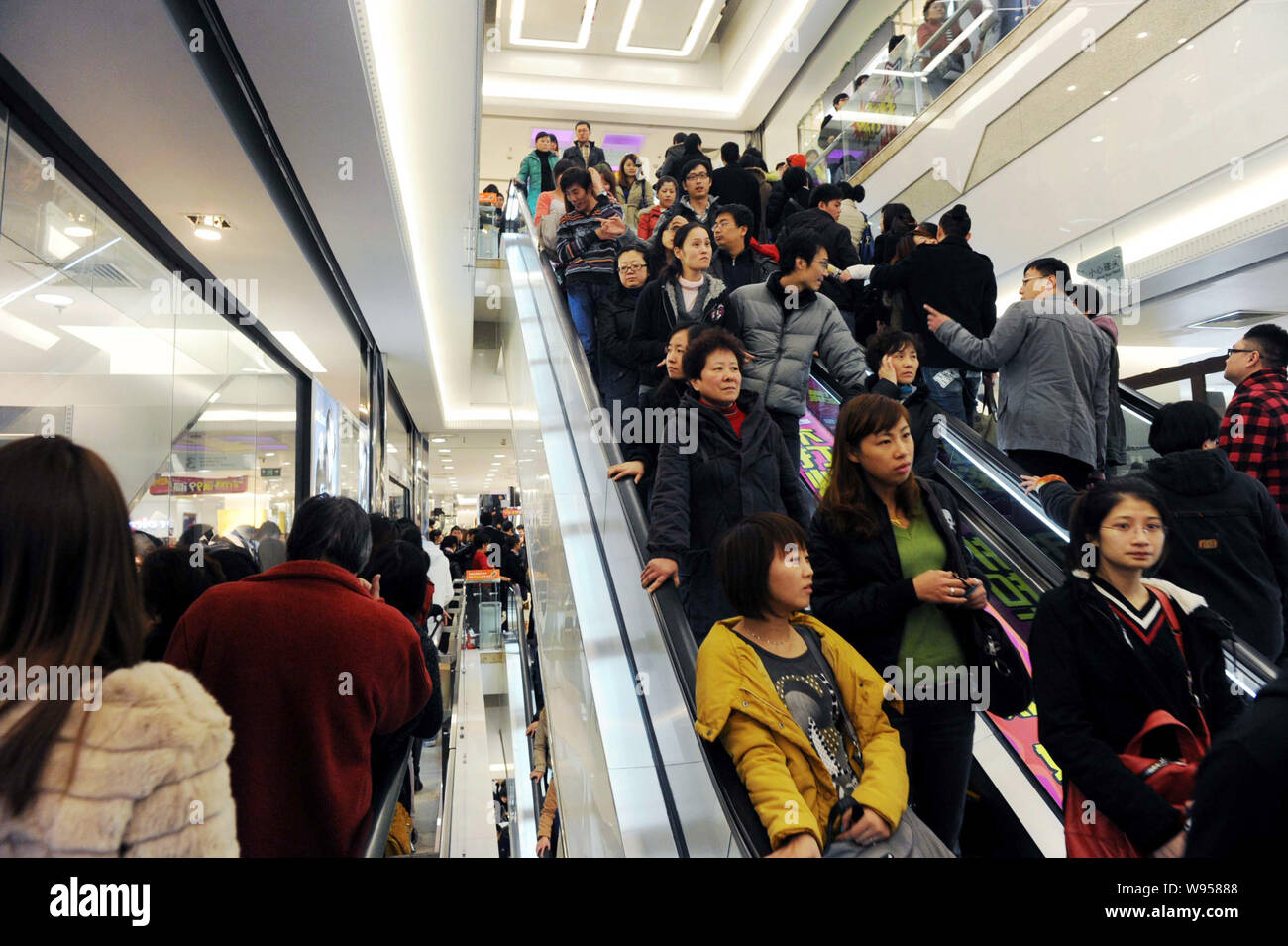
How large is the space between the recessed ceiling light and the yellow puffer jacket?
383cm

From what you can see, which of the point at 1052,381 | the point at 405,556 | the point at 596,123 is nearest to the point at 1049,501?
the point at 1052,381

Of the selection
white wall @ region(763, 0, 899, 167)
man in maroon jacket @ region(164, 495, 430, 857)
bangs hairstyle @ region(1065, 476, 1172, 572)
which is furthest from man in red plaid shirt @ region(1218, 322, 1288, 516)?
white wall @ region(763, 0, 899, 167)

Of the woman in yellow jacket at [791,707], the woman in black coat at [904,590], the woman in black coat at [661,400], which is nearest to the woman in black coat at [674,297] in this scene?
the woman in black coat at [661,400]

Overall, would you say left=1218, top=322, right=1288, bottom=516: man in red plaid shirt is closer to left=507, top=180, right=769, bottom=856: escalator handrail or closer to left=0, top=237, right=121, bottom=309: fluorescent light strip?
left=507, top=180, right=769, bottom=856: escalator handrail

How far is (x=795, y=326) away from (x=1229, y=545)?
84.3 inches

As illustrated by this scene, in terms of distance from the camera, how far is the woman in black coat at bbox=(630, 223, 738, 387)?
4.54m

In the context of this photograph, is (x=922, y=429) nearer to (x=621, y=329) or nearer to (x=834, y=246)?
(x=621, y=329)

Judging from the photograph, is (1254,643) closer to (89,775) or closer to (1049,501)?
(1049,501)

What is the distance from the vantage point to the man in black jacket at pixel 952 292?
217 inches

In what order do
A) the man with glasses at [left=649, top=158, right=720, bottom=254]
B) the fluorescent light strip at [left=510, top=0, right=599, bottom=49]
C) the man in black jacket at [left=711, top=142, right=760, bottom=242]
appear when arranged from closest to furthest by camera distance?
the man with glasses at [left=649, top=158, right=720, bottom=254], the man in black jacket at [left=711, top=142, right=760, bottom=242], the fluorescent light strip at [left=510, top=0, right=599, bottom=49]

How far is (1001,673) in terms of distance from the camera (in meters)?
2.29

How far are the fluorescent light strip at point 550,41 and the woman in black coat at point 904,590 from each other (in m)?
18.2

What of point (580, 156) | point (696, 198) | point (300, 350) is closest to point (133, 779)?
point (696, 198)
